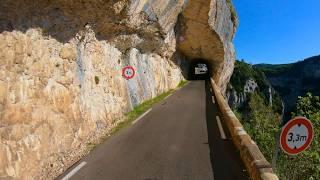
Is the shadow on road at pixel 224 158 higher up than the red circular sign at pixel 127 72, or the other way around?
the red circular sign at pixel 127 72

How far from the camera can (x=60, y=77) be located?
961 centimetres

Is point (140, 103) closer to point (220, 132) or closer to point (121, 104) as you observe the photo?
point (121, 104)

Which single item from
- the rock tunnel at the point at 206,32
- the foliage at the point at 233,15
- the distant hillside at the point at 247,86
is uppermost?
the foliage at the point at 233,15

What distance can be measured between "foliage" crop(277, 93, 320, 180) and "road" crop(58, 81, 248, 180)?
2.46m

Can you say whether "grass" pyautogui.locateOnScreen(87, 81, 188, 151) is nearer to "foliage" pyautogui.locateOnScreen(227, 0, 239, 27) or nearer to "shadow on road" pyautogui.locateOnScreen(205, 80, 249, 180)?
"shadow on road" pyautogui.locateOnScreen(205, 80, 249, 180)

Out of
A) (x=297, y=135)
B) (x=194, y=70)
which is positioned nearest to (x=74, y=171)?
(x=297, y=135)

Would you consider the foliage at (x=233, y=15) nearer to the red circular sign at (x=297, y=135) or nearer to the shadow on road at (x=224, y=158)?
the shadow on road at (x=224, y=158)

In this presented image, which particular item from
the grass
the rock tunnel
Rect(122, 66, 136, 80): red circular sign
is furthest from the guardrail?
the rock tunnel

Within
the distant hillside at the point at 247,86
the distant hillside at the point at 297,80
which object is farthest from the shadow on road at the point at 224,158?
the distant hillside at the point at 297,80

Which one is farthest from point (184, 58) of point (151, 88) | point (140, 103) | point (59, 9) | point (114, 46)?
point (59, 9)

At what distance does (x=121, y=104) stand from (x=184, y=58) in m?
24.8

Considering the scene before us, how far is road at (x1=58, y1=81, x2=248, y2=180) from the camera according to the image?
25.5ft

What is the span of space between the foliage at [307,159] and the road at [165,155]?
246 cm

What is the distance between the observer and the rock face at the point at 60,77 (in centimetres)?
738
